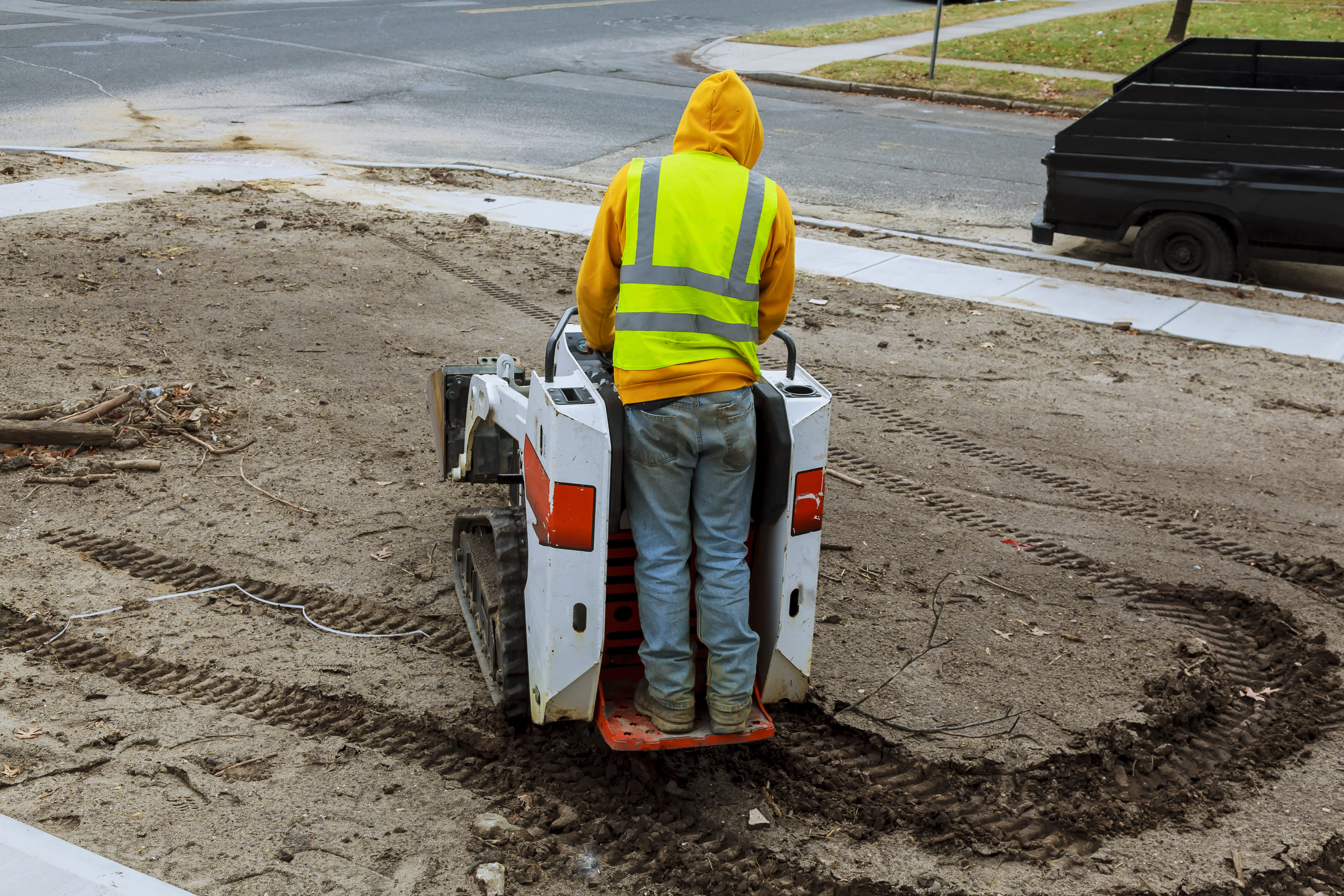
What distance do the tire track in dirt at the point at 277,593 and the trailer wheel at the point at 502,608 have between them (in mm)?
130

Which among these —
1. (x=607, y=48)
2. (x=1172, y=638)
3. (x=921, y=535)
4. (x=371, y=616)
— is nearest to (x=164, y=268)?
(x=371, y=616)

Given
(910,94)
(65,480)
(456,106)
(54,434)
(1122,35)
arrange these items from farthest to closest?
(1122,35), (910,94), (456,106), (54,434), (65,480)

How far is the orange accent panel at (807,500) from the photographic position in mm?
3621

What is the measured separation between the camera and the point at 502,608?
3904 mm

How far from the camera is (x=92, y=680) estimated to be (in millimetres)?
4109

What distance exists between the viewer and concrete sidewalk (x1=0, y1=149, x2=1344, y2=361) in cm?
885

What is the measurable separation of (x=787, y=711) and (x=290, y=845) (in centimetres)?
177

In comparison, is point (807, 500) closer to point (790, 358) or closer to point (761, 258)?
point (790, 358)

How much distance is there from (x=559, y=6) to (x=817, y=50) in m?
8.19

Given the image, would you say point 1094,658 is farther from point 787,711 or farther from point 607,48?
point 607,48

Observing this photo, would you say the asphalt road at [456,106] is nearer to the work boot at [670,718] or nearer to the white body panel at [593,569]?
the white body panel at [593,569]

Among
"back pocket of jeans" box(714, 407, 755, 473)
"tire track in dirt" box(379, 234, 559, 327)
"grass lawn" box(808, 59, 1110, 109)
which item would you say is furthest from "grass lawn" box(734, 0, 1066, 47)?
"back pocket of jeans" box(714, 407, 755, 473)

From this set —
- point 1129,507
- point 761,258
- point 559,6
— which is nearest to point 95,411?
point 761,258

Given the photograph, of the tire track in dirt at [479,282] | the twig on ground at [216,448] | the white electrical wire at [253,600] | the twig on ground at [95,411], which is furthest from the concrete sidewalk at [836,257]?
the white electrical wire at [253,600]
